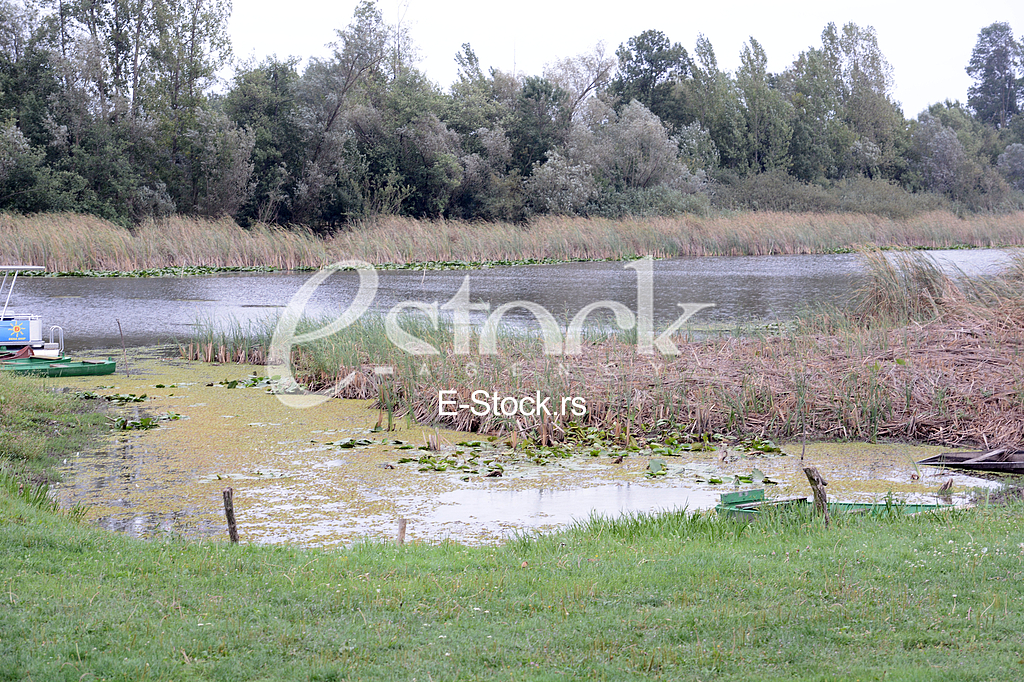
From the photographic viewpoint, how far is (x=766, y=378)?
1071cm

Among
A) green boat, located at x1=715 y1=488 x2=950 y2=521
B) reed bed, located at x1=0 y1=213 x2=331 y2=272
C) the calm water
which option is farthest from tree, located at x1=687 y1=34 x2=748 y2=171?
green boat, located at x1=715 y1=488 x2=950 y2=521

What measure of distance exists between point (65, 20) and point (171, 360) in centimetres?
3540

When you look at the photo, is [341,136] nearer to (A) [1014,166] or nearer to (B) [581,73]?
(B) [581,73]

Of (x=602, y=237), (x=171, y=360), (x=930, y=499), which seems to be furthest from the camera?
(x=602, y=237)

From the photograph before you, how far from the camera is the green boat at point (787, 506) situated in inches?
261

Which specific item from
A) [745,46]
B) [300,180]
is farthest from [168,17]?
[745,46]

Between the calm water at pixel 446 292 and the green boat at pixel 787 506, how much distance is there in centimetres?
1079

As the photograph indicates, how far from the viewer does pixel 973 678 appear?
3.99 meters

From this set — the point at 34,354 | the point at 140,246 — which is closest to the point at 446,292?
the point at 140,246

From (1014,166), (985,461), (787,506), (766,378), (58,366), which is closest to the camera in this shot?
(787,506)

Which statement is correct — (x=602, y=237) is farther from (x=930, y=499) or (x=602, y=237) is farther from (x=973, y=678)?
(x=973, y=678)

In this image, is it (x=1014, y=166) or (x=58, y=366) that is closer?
(x=58, y=366)

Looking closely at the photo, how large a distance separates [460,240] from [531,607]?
1273 inches

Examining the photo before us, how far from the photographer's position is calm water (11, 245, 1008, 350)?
65.0ft
